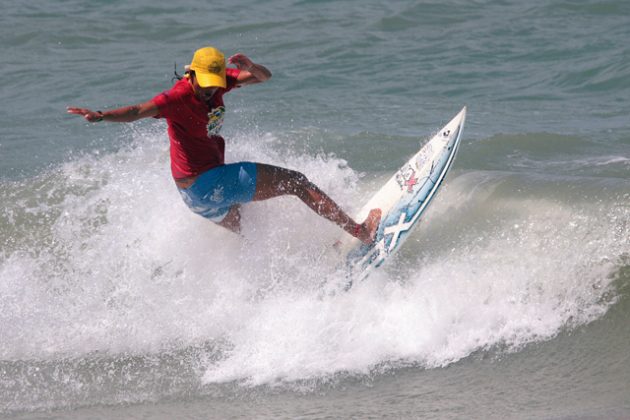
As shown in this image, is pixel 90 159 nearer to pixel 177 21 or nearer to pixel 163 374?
pixel 163 374

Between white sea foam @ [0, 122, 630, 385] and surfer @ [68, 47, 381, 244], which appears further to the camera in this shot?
white sea foam @ [0, 122, 630, 385]

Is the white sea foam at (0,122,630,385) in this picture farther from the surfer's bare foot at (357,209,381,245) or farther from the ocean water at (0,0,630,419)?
the surfer's bare foot at (357,209,381,245)

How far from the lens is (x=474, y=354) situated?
6062 millimetres

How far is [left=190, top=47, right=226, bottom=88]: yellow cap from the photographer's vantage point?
18.9 ft

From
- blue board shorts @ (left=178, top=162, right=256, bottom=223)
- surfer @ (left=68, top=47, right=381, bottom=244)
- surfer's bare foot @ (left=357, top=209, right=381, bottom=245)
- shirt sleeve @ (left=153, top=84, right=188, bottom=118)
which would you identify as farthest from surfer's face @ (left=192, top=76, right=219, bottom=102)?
surfer's bare foot @ (left=357, top=209, right=381, bottom=245)

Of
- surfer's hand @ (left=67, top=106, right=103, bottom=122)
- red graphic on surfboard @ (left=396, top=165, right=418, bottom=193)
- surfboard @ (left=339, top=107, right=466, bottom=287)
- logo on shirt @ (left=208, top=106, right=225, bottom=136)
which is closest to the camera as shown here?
surfer's hand @ (left=67, top=106, right=103, bottom=122)

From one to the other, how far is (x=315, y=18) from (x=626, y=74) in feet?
22.1

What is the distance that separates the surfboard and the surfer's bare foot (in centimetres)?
3

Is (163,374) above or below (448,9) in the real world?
below

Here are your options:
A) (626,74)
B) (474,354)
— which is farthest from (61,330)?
(626,74)

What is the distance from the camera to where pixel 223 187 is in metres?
6.31

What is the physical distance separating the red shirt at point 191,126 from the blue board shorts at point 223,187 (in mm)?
75

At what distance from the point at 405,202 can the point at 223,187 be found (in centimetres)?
162

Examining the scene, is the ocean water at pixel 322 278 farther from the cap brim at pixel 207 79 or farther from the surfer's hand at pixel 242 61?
the cap brim at pixel 207 79
